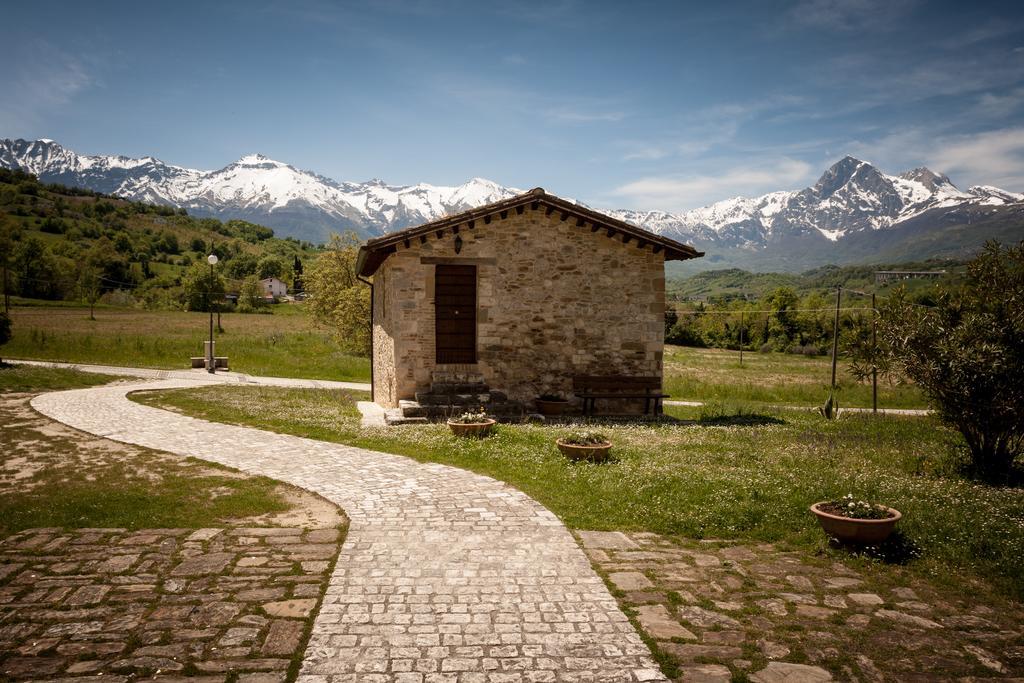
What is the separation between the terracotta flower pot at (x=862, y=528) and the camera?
6.58 metres

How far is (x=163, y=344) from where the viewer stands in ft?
109

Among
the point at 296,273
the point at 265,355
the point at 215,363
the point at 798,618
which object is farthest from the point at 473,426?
the point at 296,273

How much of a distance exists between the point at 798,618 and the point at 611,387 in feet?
37.6

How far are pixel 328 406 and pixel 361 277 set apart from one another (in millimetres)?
5084

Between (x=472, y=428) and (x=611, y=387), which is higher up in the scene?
(x=611, y=387)

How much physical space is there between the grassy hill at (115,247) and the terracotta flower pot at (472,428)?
39.5m

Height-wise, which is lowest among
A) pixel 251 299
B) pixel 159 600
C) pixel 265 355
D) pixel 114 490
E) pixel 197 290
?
pixel 159 600

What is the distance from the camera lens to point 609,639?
4.78 m

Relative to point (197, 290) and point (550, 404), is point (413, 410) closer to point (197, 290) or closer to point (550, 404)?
point (550, 404)

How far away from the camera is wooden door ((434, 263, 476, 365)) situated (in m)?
15.8

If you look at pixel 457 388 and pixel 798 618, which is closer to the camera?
pixel 798 618

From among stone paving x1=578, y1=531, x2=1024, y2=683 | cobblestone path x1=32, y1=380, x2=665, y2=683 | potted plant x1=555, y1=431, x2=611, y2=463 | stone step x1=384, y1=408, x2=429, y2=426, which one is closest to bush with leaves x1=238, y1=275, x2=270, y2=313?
stone step x1=384, y1=408, x2=429, y2=426

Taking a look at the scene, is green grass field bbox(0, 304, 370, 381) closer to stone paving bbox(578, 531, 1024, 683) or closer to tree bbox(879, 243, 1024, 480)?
tree bbox(879, 243, 1024, 480)

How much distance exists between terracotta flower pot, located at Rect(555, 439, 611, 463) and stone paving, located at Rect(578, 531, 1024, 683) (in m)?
3.42
